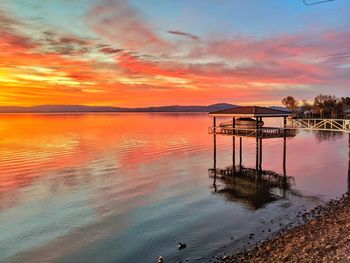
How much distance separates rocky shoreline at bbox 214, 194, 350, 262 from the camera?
11281 millimetres

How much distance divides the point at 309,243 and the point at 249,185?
14.3m

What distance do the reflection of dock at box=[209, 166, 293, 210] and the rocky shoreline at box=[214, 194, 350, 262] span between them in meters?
5.19

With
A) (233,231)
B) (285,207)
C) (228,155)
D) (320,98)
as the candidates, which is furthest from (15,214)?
(320,98)

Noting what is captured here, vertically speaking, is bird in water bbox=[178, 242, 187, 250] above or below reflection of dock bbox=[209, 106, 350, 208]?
below

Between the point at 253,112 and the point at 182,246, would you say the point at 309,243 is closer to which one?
the point at 182,246

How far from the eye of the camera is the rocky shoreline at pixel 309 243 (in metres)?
11.3

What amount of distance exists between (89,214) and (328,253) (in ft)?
44.7

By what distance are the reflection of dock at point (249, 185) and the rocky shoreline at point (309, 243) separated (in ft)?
17.0

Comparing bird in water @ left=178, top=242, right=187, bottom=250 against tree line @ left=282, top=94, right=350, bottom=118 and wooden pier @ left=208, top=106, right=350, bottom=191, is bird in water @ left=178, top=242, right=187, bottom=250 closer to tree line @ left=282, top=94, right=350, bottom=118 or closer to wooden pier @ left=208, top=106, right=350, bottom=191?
wooden pier @ left=208, top=106, right=350, bottom=191

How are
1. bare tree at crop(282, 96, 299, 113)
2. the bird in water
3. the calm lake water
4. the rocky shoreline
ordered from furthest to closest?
bare tree at crop(282, 96, 299, 113)
the calm lake water
the bird in water
the rocky shoreline

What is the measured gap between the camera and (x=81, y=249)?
15.1m

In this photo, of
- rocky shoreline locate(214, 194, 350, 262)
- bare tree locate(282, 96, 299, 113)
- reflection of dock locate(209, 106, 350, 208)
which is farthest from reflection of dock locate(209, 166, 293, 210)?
bare tree locate(282, 96, 299, 113)

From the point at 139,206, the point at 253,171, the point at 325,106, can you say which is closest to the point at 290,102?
the point at 325,106

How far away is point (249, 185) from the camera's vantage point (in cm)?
2717
